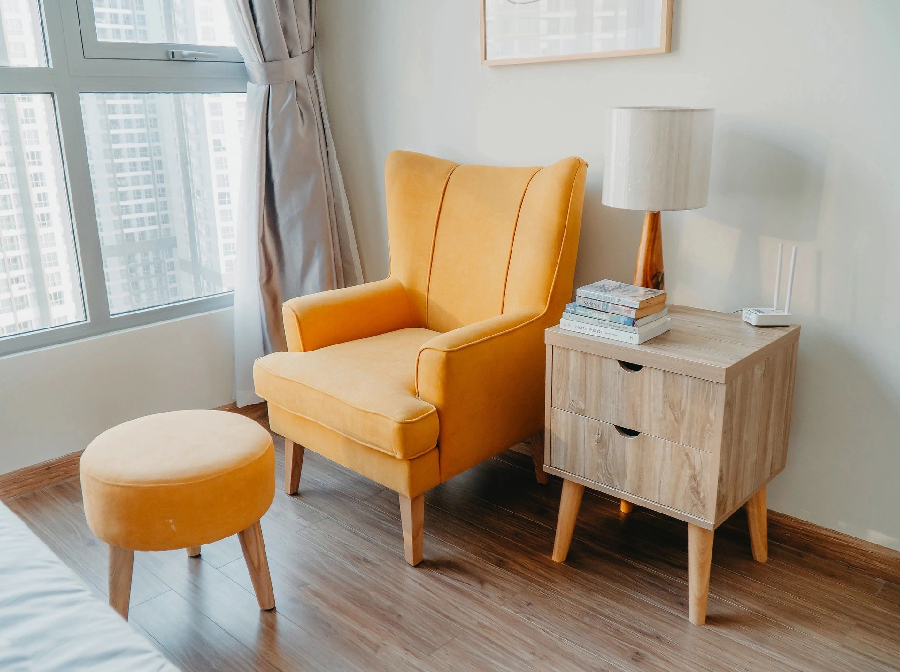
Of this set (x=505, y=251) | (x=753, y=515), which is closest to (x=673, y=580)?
(x=753, y=515)

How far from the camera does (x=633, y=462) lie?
1.88 m

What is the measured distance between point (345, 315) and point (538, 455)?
2.49 feet

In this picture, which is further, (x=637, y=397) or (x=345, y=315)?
(x=345, y=315)

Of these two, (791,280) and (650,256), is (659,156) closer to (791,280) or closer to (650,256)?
(650,256)

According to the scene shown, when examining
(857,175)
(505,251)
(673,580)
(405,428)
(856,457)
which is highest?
(857,175)

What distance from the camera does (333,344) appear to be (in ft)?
8.14

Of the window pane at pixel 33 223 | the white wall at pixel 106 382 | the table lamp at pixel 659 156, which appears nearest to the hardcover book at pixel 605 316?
the table lamp at pixel 659 156

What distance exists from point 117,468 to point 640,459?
1183mm

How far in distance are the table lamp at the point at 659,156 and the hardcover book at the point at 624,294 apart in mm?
201

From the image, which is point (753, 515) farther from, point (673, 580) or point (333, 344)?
point (333, 344)

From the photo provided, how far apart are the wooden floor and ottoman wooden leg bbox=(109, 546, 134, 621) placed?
118mm

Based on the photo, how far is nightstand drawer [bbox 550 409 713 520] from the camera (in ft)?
5.83

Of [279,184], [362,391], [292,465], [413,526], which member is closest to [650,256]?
[362,391]

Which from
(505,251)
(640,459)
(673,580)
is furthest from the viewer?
(505,251)
